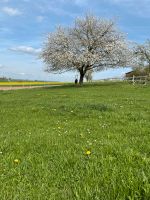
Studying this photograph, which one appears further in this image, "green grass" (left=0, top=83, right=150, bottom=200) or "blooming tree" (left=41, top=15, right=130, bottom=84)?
"blooming tree" (left=41, top=15, right=130, bottom=84)

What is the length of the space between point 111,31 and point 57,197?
172 feet

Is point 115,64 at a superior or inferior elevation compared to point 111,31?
inferior

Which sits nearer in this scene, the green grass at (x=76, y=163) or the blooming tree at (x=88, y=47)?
the green grass at (x=76, y=163)

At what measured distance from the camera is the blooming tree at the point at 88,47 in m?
52.6

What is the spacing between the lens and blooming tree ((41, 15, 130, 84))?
5256 centimetres

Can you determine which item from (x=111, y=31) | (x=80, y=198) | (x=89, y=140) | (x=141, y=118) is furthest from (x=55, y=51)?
(x=80, y=198)

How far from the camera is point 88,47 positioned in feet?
175

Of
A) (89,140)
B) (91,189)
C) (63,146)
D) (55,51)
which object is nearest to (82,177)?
(91,189)

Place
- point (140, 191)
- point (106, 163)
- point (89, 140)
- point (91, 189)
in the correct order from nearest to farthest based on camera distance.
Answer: point (140, 191), point (91, 189), point (106, 163), point (89, 140)

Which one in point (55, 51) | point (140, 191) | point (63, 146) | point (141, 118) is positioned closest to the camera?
point (140, 191)

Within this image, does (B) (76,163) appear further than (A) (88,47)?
No

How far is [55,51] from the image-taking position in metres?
53.9

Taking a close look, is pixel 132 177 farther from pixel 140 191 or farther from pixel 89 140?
pixel 89 140

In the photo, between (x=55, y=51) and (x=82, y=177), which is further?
(x=55, y=51)
